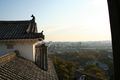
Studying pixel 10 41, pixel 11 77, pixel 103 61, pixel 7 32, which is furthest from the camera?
pixel 103 61

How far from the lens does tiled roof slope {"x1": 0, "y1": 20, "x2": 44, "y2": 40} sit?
496 inches

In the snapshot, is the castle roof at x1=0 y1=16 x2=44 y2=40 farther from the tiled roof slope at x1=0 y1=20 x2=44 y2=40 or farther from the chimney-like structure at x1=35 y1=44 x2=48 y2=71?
the chimney-like structure at x1=35 y1=44 x2=48 y2=71

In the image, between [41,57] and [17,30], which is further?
[17,30]

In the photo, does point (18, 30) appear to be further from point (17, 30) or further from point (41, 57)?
point (41, 57)

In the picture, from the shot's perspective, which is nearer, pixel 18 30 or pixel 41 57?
pixel 41 57

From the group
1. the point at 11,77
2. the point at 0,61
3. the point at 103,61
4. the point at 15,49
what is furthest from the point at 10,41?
the point at 103,61

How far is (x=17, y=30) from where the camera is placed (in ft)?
46.1

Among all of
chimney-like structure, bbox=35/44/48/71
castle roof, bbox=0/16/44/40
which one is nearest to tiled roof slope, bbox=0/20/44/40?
castle roof, bbox=0/16/44/40

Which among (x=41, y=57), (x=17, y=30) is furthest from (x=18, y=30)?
(x=41, y=57)

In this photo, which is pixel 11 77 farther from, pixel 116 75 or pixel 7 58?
pixel 116 75

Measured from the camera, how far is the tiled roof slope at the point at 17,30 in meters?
12.6

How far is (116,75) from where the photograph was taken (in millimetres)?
1246

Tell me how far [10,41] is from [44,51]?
2304mm

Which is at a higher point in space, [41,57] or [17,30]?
[17,30]
